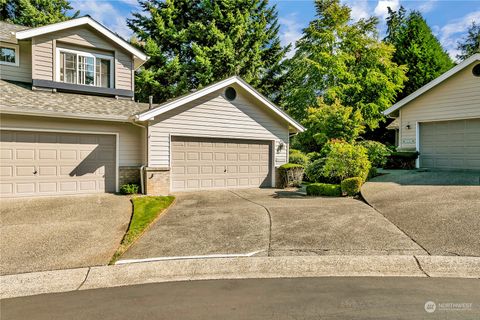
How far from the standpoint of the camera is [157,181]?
10.9 meters

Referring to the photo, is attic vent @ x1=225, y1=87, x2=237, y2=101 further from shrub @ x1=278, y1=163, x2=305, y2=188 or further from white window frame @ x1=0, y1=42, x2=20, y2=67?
white window frame @ x1=0, y1=42, x2=20, y2=67

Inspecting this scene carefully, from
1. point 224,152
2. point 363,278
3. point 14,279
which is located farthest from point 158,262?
point 224,152

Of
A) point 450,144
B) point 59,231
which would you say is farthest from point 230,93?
point 450,144

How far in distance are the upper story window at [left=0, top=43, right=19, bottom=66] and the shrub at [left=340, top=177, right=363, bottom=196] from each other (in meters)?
13.9

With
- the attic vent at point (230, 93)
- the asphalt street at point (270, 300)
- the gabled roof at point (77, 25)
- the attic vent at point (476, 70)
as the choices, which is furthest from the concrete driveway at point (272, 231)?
the attic vent at point (476, 70)

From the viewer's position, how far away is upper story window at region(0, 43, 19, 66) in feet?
40.8

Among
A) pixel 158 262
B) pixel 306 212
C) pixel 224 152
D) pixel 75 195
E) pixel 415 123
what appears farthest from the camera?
pixel 415 123

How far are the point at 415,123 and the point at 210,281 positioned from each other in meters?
14.0

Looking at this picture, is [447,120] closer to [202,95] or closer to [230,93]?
[230,93]

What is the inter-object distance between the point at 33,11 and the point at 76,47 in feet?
50.8

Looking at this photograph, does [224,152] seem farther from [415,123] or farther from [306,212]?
[415,123]

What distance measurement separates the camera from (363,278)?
4363 mm

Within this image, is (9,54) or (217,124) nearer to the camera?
(217,124)

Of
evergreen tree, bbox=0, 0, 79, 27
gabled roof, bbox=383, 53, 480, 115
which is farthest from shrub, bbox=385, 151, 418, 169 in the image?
evergreen tree, bbox=0, 0, 79, 27
